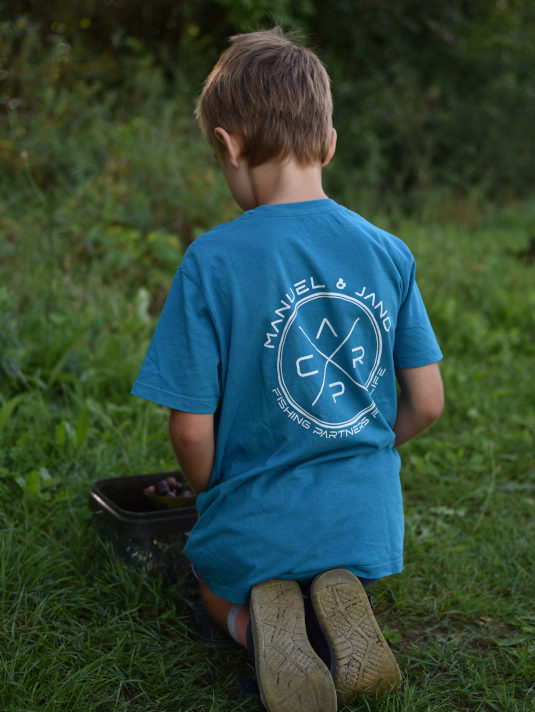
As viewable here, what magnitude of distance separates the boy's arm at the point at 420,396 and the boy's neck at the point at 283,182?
55 cm

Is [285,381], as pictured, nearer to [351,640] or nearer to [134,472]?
[351,640]

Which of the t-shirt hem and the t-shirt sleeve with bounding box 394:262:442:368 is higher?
the t-shirt sleeve with bounding box 394:262:442:368

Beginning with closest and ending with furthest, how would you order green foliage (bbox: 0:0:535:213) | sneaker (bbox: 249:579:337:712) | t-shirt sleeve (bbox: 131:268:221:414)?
sneaker (bbox: 249:579:337:712) < t-shirt sleeve (bbox: 131:268:221:414) < green foliage (bbox: 0:0:535:213)

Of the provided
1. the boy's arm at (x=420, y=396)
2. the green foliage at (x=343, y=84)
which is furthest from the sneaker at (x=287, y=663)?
the green foliage at (x=343, y=84)

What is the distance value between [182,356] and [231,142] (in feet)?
1.80

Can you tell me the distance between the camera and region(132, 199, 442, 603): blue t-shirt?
1.74 metres

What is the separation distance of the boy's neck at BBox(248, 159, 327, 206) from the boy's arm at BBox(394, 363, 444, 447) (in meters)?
0.55

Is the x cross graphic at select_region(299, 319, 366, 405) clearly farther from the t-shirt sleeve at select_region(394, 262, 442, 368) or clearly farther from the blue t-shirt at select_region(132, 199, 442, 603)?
the t-shirt sleeve at select_region(394, 262, 442, 368)

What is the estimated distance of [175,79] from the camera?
798 cm

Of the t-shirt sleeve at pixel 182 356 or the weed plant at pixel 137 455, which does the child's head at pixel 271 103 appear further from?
the weed plant at pixel 137 455

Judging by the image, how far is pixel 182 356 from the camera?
5.72 feet

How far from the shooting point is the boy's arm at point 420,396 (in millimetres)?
2000

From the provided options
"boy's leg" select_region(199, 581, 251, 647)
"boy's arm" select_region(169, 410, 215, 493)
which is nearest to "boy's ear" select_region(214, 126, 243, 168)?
"boy's arm" select_region(169, 410, 215, 493)

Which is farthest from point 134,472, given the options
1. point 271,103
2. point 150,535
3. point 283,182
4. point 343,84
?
point 343,84
